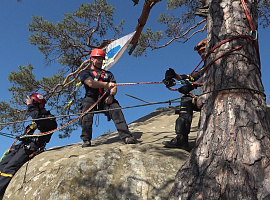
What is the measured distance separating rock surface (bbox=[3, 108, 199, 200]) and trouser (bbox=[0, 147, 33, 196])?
289 millimetres

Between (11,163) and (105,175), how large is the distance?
7.49 ft

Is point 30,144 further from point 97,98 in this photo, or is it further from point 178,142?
point 178,142

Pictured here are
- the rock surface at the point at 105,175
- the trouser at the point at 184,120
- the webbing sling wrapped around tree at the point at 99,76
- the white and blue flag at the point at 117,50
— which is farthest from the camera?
the white and blue flag at the point at 117,50

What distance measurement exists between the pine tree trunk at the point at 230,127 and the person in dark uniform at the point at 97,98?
6.37 ft

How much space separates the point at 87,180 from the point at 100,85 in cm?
186

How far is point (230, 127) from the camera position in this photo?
243cm

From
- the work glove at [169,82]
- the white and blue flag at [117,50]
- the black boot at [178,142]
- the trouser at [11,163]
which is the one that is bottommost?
the trouser at [11,163]

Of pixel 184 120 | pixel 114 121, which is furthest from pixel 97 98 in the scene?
pixel 184 120

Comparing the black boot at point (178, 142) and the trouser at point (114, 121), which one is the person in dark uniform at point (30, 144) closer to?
the trouser at point (114, 121)

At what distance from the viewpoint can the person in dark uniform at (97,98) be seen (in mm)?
4473

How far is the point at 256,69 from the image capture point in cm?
279

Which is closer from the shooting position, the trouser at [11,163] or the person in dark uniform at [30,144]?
the trouser at [11,163]

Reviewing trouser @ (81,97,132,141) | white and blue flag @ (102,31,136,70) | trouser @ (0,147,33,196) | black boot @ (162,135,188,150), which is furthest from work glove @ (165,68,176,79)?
white and blue flag @ (102,31,136,70)

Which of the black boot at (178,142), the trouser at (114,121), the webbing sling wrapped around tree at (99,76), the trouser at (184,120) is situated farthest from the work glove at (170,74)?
the webbing sling wrapped around tree at (99,76)
